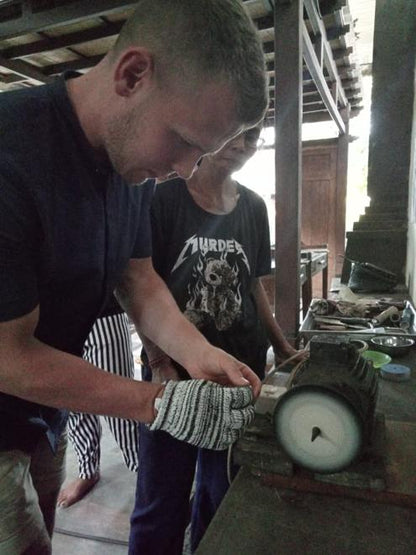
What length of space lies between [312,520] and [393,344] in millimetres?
1137

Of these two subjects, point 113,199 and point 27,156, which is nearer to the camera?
point 27,156

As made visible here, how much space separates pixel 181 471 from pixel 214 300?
2.06 ft

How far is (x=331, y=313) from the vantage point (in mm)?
2289

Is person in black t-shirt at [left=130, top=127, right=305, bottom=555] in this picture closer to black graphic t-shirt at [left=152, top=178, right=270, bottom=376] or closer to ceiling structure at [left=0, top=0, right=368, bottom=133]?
black graphic t-shirt at [left=152, top=178, right=270, bottom=376]

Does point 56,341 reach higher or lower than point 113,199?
lower

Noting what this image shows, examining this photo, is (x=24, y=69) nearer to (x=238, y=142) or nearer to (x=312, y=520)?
(x=238, y=142)

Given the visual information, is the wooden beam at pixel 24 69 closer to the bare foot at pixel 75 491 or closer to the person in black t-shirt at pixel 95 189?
the person in black t-shirt at pixel 95 189

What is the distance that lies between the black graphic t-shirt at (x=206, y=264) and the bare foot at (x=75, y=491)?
60.5 inches

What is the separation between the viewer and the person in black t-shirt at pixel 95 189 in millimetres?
818

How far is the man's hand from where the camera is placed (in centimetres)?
111

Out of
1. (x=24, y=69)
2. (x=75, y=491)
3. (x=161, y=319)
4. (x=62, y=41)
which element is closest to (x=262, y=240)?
(x=161, y=319)

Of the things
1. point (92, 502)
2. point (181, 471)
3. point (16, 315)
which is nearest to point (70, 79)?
point (16, 315)

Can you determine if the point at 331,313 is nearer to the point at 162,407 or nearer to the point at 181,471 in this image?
the point at 181,471

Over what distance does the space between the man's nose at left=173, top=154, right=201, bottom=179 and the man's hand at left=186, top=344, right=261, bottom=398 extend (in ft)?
1.67
